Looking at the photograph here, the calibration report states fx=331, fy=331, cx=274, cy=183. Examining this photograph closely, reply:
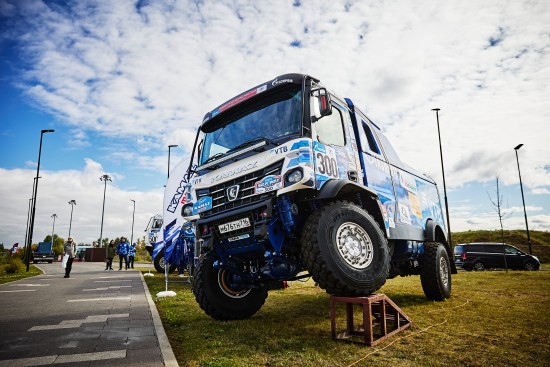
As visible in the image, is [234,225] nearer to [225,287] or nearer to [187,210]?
[187,210]

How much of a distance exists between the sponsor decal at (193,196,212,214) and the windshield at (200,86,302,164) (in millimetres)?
714

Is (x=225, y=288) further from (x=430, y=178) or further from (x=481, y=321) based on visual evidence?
(x=430, y=178)

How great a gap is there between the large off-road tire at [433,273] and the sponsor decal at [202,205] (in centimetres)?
464

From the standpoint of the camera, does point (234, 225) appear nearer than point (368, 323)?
No

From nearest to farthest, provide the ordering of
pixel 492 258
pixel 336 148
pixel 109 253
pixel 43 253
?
pixel 336 148 < pixel 492 258 < pixel 109 253 < pixel 43 253

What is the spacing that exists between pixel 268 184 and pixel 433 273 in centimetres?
450

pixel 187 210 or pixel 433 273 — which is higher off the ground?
pixel 187 210

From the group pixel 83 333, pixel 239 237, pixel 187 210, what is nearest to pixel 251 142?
pixel 239 237

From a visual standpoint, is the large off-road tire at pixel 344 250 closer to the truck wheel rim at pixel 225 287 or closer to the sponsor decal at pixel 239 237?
the sponsor decal at pixel 239 237

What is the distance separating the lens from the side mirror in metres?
4.27

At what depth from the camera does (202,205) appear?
4871 millimetres

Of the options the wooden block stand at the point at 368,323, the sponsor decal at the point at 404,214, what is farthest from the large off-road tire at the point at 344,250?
the sponsor decal at the point at 404,214

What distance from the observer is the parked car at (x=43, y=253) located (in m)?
39.3

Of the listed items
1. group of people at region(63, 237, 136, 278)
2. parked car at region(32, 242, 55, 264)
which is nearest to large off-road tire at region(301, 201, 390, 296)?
group of people at region(63, 237, 136, 278)
